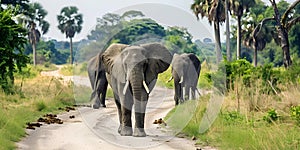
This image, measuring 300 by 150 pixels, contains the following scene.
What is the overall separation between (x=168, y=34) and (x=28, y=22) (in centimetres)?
6495

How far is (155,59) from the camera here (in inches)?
451

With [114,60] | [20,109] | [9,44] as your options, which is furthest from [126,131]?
[9,44]

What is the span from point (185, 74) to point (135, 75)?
8726 mm

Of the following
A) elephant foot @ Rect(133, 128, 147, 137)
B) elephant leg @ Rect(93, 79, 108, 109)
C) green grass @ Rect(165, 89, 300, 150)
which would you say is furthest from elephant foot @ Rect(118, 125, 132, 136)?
elephant leg @ Rect(93, 79, 108, 109)

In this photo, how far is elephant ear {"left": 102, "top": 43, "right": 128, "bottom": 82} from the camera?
11367 millimetres

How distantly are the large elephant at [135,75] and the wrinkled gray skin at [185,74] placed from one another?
20.6 feet

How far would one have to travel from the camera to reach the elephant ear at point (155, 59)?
11.3 meters

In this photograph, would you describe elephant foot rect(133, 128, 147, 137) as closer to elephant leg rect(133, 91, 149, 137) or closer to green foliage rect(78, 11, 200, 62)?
elephant leg rect(133, 91, 149, 137)

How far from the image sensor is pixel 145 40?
1163 centimetres

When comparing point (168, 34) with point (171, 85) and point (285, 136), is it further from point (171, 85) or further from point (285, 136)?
point (171, 85)

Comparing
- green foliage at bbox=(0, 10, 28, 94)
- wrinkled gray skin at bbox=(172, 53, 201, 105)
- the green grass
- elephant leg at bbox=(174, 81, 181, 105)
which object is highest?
green foliage at bbox=(0, 10, 28, 94)

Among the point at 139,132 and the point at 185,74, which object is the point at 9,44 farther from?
the point at 139,132

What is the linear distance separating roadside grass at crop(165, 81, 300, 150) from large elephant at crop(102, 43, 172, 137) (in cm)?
134

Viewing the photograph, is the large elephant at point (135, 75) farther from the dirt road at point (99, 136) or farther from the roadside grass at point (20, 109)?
the roadside grass at point (20, 109)
